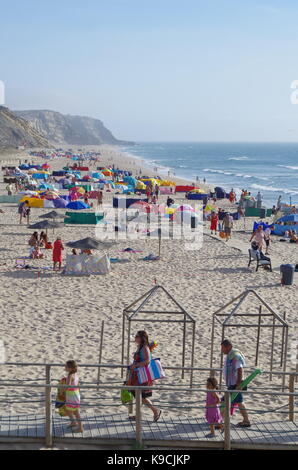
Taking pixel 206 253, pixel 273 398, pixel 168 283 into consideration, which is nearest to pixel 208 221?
pixel 206 253

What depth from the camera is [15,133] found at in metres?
138

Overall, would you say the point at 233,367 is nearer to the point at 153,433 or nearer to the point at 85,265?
the point at 153,433

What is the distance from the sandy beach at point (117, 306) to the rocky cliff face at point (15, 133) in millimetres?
113153

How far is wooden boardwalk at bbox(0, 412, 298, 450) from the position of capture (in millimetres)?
6062

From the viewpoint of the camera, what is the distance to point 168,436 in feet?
20.4

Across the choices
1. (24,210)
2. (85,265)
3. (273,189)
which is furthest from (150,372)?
(273,189)

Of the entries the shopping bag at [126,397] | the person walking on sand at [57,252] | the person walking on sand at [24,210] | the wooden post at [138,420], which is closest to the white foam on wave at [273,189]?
the person walking on sand at [24,210]

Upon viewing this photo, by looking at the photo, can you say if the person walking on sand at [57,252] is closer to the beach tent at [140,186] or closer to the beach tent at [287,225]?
the beach tent at [287,225]

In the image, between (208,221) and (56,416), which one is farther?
(208,221)

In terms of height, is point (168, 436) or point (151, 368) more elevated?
→ point (151, 368)

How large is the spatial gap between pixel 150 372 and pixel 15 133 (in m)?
137

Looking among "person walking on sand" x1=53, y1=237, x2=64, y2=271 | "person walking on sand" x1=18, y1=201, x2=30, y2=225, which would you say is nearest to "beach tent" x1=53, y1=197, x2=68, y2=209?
"person walking on sand" x1=18, y1=201, x2=30, y2=225
